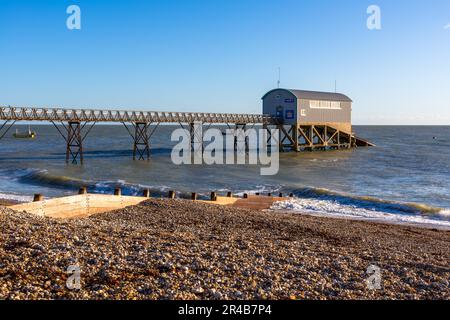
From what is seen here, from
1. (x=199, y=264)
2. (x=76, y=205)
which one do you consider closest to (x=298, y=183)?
(x=76, y=205)

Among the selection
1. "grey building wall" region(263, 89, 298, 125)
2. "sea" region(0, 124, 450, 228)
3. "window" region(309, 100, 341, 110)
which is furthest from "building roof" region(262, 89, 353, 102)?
"sea" region(0, 124, 450, 228)

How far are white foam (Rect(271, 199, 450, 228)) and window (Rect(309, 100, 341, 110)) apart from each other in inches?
1143

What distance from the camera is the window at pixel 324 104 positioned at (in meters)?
50.2

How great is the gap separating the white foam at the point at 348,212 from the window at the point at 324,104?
95.3ft

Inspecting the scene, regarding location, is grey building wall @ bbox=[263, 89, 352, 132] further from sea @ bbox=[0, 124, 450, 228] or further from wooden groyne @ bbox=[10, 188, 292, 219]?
wooden groyne @ bbox=[10, 188, 292, 219]

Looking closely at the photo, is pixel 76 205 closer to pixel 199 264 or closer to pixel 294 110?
pixel 199 264

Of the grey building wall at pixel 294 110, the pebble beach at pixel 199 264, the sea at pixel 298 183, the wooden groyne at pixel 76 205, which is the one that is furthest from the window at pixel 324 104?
the pebble beach at pixel 199 264

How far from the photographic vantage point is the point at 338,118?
54469 mm

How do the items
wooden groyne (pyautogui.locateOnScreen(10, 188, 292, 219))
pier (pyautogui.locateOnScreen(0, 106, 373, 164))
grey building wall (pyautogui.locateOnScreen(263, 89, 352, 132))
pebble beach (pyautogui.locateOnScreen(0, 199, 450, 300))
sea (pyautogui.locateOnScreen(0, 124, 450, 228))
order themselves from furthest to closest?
grey building wall (pyautogui.locateOnScreen(263, 89, 352, 132))
pier (pyautogui.locateOnScreen(0, 106, 373, 164))
sea (pyautogui.locateOnScreen(0, 124, 450, 228))
wooden groyne (pyautogui.locateOnScreen(10, 188, 292, 219))
pebble beach (pyautogui.locateOnScreen(0, 199, 450, 300))

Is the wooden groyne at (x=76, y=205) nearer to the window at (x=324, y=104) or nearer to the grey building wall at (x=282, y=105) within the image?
the grey building wall at (x=282, y=105)

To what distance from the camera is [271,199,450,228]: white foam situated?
18.6 m

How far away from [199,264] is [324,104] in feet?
153
